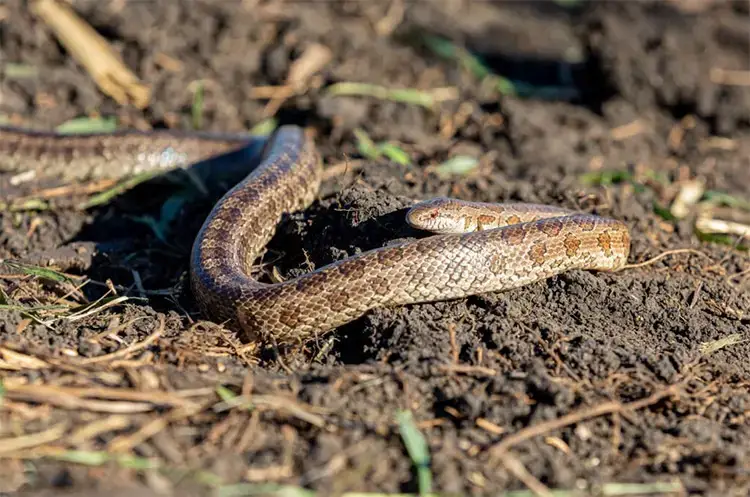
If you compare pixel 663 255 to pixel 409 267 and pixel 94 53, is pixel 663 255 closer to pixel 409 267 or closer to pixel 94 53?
pixel 409 267

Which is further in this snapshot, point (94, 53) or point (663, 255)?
point (94, 53)

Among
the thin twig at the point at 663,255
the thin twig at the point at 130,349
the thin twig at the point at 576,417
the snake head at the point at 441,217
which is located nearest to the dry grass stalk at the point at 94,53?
the snake head at the point at 441,217

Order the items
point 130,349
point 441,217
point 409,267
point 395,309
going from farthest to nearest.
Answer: point 441,217
point 395,309
point 409,267
point 130,349

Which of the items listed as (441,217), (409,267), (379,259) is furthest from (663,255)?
(379,259)

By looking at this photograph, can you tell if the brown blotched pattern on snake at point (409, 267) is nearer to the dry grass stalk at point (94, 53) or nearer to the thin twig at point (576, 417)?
the thin twig at point (576, 417)

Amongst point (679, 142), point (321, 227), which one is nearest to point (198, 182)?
point (321, 227)

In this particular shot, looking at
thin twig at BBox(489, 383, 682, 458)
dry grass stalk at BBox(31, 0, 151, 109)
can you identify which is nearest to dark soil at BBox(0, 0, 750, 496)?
thin twig at BBox(489, 383, 682, 458)

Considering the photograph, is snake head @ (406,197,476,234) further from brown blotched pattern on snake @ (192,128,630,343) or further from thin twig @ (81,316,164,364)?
thin twig @ (81,316,164,364)

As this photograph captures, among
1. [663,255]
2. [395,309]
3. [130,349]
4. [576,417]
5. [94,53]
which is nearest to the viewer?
[576,417]
